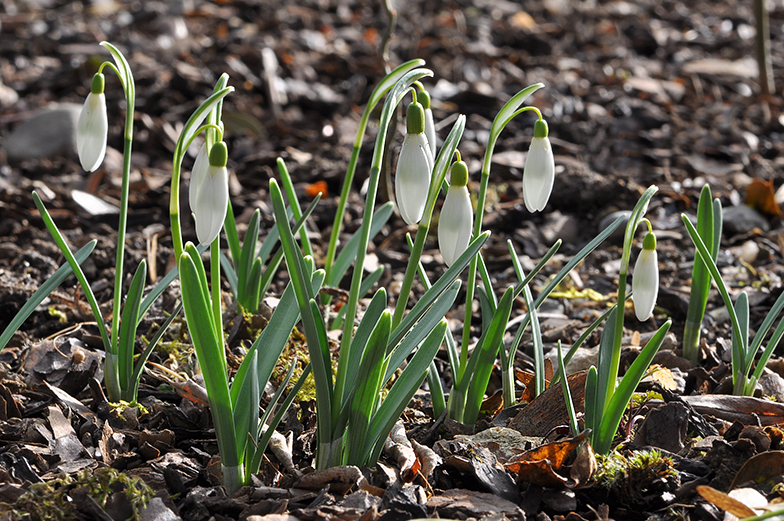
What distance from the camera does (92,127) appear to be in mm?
1509

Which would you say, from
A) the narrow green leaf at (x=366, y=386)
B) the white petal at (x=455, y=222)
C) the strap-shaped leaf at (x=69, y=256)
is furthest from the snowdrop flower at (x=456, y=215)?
the strap-shaped leaf at (x=69, y=256)

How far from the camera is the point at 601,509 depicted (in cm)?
141

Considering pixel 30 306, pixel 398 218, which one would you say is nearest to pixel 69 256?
pixel 30 306

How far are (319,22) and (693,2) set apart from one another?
12.2ft

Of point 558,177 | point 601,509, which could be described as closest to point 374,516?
point 601,509

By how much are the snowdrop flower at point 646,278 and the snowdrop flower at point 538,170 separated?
0.69ft

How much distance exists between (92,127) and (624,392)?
118cm

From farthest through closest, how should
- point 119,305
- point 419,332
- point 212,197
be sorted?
point 119,305 → point 419,332 → point 212,197

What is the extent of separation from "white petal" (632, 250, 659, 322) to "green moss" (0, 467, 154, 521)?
98 cm

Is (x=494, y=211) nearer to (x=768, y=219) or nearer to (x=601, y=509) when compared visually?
(x=768, y=219)

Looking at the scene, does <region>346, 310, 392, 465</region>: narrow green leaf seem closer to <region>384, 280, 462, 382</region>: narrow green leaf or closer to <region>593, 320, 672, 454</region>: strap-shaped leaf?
<region>384, 280, 462, 382</region>: narrow green leaf

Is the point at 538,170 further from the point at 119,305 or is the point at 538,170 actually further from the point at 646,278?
the point at 119,305

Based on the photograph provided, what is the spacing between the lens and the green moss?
136 cm

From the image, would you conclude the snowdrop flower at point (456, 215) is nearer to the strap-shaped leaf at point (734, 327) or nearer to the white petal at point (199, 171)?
the white petal at point (199, 171)
